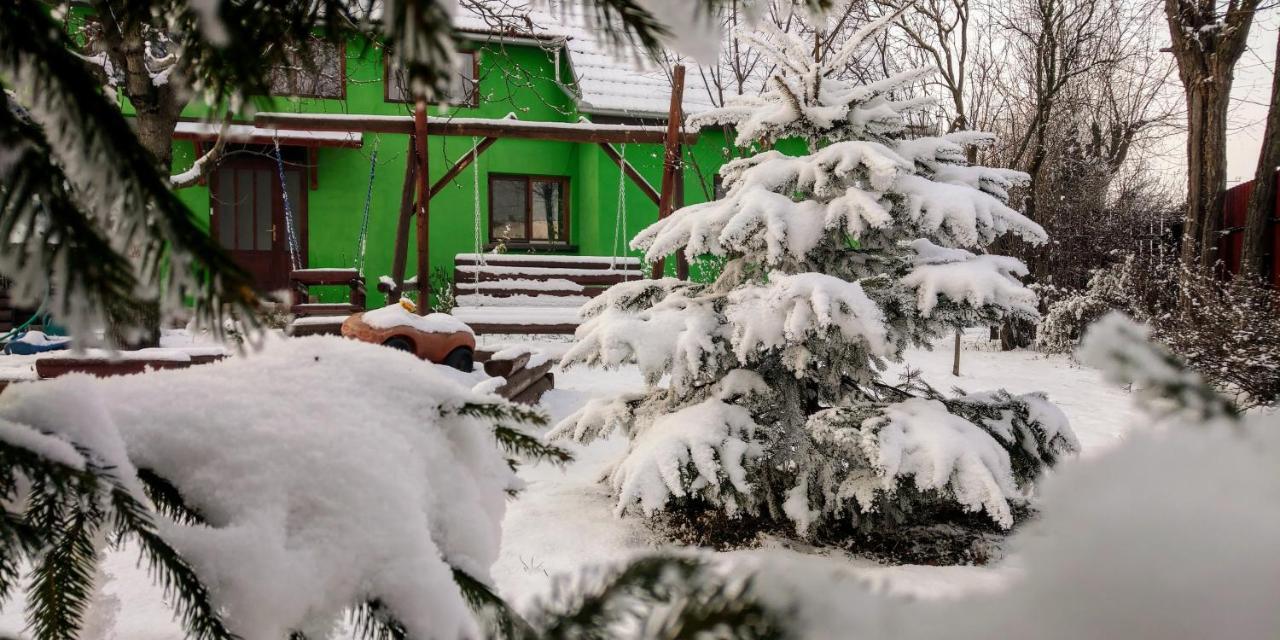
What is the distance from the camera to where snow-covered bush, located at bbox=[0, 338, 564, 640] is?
2.46 ft

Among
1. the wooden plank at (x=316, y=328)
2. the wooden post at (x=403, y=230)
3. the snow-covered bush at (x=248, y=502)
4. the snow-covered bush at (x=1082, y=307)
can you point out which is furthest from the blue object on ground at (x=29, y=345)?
the snow-covered bush at (x=1082, y=307)

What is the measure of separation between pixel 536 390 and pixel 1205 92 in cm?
828

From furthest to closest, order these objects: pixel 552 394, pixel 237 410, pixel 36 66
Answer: pixel 552 394, pixel 237 410, pixel 36 66

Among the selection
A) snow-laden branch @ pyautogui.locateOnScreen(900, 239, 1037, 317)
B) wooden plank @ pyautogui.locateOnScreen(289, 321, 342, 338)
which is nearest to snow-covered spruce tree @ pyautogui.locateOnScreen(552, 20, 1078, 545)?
snow-laden branch @ pyautogui.locateOnScreen(900, 239, 1037, 317)

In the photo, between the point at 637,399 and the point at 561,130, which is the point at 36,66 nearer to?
the point at 637,399

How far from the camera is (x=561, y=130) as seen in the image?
25.5ft

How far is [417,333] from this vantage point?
5738 mm

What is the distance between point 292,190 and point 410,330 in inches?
322

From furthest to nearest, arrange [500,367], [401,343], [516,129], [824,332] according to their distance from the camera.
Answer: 1. [516,129]
2. [500,367]
3. [401,343]
4. [824,332]

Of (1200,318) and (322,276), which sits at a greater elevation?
(322,276)

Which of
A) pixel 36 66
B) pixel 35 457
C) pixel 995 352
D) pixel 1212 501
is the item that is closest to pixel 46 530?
pixel 35 457

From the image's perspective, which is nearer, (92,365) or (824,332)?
(824,332)

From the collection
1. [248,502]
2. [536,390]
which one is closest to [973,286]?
[248,502]

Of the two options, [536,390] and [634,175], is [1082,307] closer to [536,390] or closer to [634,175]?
[634,175]
